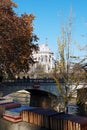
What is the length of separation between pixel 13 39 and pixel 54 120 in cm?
2614

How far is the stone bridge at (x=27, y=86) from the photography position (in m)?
43.6

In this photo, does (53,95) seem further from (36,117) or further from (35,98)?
(36,117)

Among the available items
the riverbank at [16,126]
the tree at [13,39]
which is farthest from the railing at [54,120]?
the tree at [13,39]

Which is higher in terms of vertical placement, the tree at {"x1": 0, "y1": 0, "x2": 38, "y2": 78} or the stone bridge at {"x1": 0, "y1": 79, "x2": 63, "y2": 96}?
the tree at {"x1": 0, "y1": 0, "x2": 38, "y2": 78}

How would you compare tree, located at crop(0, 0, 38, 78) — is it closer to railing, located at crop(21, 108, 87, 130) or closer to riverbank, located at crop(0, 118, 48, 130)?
riverbank, located at crop(0, 118, 48, 130)

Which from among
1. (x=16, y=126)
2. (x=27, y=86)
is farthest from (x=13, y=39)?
(x=16, y=126)

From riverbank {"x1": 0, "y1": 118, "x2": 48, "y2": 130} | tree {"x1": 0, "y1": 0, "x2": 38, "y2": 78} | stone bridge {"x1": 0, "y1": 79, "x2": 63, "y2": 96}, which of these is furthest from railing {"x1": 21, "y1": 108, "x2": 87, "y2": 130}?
stone bridge {"x1": 0, "y1": 79, "x2": 63, "y2": 96}

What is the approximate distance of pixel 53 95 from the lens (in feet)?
178

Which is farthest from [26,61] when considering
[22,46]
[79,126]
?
[79,126]

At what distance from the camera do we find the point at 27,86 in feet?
156

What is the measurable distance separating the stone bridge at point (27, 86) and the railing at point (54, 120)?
27710 mm

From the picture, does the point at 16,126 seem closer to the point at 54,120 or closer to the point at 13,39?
the point at 54,120

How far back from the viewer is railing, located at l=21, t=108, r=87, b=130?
12427 millimetres

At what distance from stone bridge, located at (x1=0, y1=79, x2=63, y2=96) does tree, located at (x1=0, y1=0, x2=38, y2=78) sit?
12.4 ft
